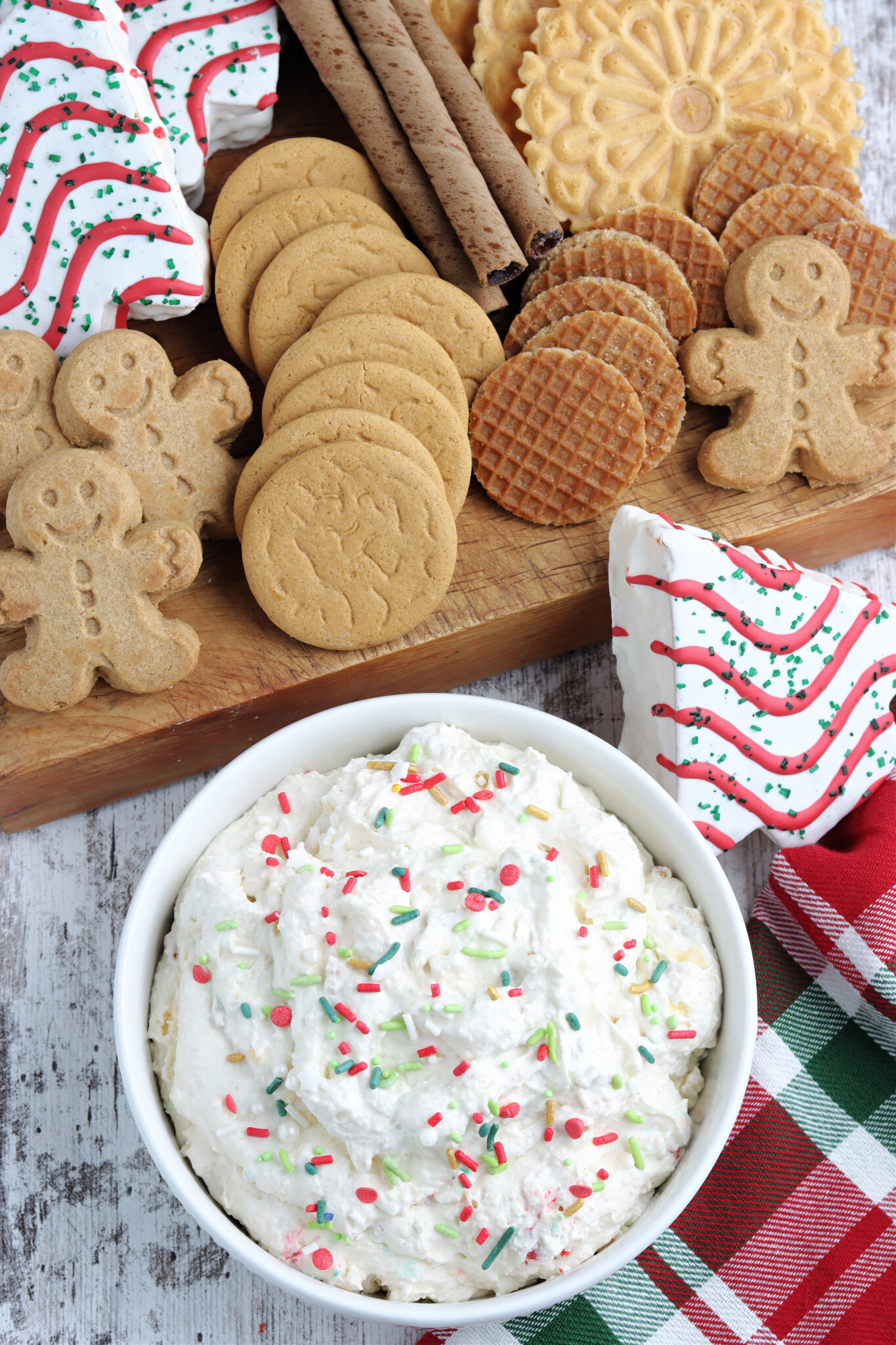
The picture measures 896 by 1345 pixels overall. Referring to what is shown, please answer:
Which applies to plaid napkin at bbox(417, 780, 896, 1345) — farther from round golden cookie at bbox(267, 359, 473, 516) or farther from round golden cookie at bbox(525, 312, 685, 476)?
round golden cookie at bbox(267, 359, 473, 516)

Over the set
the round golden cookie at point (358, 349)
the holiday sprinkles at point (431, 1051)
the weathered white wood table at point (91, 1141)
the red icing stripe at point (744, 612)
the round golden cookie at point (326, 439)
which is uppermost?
the round golden cookie at point (358, 349)

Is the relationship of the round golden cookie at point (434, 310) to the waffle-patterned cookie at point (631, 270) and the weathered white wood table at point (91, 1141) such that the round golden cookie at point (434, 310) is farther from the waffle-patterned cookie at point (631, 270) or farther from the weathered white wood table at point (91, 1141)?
the weathered white wood table at point (91, 1141)

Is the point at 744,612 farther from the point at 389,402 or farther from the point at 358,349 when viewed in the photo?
the point at 358,349

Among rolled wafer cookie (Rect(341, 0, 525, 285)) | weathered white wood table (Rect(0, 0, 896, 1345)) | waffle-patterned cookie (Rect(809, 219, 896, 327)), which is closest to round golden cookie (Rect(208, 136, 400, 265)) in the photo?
rolled wafer cookie (Rect(341, 0, 525, 285))

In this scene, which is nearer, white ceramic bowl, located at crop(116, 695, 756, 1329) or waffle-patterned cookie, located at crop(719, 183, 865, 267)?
white ceramic bowl, located at crop(116, 695, 756, 1329)

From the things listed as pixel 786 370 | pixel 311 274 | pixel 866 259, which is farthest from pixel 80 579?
pixel 866 259

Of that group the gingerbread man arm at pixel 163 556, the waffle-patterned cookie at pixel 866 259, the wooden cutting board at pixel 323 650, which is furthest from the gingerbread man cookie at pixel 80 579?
the waffle-patterned cookie at pixel 866 259

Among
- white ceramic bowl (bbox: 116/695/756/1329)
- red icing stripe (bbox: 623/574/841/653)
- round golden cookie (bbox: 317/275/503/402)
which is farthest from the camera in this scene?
round golden cookie (bbox: 317/275/503/402)
